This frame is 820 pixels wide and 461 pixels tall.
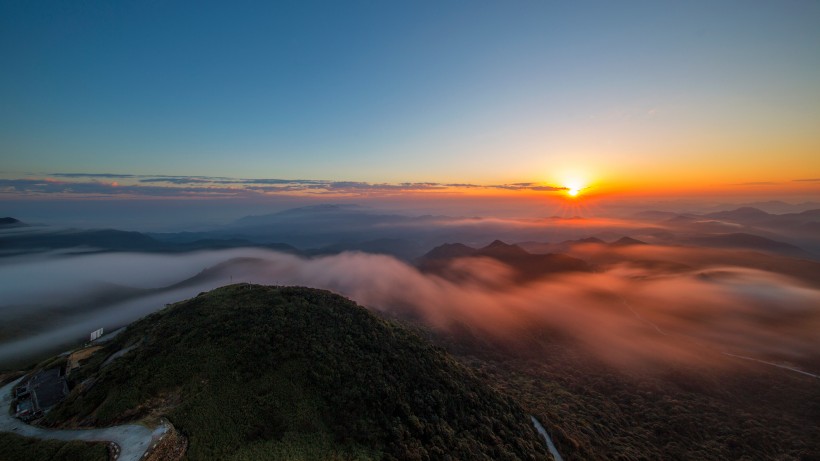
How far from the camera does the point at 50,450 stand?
94.5 feet

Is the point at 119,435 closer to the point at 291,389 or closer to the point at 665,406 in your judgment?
the point at 291,389

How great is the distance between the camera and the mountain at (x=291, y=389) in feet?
110

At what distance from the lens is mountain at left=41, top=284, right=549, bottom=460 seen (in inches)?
1315

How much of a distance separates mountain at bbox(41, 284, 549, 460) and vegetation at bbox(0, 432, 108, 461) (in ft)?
10.6

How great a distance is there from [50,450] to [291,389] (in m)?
21.7

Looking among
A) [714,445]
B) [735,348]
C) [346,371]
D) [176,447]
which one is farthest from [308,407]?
[735,348]

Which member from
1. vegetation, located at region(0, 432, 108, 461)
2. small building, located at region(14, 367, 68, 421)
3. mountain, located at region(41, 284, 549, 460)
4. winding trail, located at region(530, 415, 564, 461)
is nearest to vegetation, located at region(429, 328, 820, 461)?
winding trail, located at region(530, 415, 564, 461)

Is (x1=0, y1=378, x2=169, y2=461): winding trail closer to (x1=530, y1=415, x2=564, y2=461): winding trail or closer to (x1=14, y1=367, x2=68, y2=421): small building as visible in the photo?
(x1=14, y1=367, x2=68, y2=421): small building

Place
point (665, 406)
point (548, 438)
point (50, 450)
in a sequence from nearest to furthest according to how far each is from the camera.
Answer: point (50, 450) < point (548, 438) < point (665, 406)

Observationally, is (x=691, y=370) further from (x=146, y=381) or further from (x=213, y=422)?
(x=146, y=381)

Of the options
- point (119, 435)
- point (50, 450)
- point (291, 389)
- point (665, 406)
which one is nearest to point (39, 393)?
point (50, 450)

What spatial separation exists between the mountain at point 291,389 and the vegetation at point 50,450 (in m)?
3.23

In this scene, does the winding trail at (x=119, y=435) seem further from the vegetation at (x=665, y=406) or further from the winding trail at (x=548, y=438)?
the vegetation at (x=665, y=406)

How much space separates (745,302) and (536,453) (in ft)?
553
